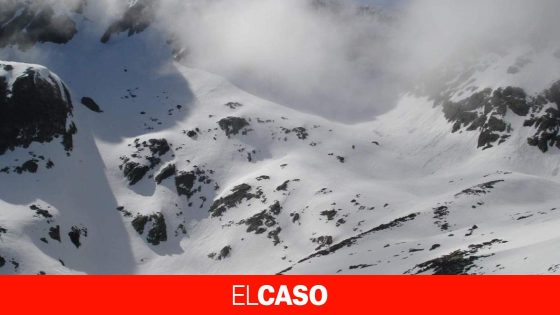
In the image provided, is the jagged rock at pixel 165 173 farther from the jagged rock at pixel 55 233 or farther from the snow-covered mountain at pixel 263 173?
the jagged rock at pixel 55 233

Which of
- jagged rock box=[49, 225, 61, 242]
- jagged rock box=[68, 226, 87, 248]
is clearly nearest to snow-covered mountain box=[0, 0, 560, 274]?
jagged rock box=[49, 225, 61, 242]

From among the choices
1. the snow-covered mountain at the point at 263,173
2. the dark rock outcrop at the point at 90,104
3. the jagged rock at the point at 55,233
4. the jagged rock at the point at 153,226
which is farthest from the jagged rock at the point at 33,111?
the jagged rock at the point at 55,233

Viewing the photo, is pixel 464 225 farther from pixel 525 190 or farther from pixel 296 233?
pixel 296 233

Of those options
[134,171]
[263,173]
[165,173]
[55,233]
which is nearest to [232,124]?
[165,173]

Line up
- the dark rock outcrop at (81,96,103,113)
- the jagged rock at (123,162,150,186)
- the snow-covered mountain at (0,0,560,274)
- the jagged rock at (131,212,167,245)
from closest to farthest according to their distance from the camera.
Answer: the snow-covered mountain at (0,0,560,274) → the jagged rock at (131,212,167,245) → the jagged rock at (123,162,150,186) → the dark rock outcrop at (81,96,103,113)

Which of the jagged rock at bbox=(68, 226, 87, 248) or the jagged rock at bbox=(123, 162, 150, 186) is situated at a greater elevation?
the jagged rock at bbox=(123, 162, 150, 186)

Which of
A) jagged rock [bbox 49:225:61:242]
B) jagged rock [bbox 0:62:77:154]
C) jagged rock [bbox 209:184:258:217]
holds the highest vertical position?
jagged rock [bbox 209:184:258:217]

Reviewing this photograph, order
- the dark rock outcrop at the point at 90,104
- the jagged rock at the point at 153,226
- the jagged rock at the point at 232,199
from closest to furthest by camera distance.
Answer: the jagged rock at the point at 153,226
the jagged rock at the point at 232,199
the dark rock outcrop at the point at 90,104

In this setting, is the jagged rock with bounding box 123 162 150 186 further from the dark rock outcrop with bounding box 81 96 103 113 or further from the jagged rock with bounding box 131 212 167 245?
the dark rock outcrop with bounding box 81 96 103 113

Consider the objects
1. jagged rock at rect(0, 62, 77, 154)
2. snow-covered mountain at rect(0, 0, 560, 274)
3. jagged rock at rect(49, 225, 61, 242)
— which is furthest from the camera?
jagged rock at rect(0, 62, 77, 154)
